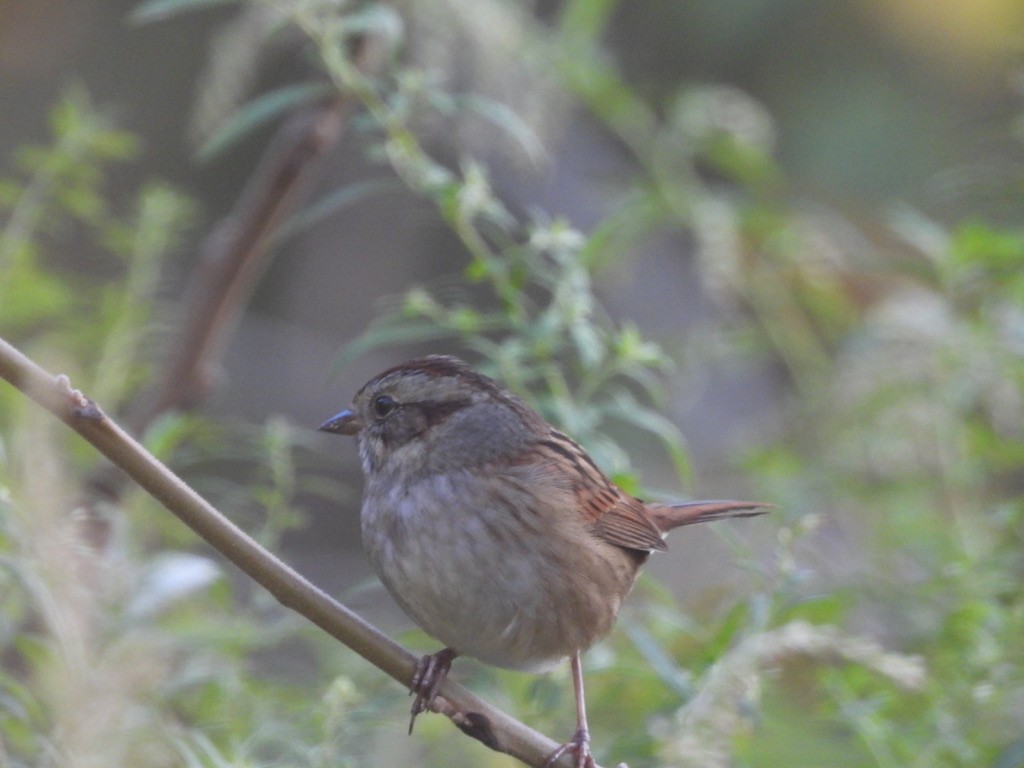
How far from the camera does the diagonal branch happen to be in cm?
121

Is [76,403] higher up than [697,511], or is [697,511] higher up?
[697,511]

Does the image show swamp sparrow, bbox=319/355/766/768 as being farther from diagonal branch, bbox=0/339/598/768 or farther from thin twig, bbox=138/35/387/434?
thin twig, bbox=138/35/387/434

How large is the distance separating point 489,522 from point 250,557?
24.1 inches

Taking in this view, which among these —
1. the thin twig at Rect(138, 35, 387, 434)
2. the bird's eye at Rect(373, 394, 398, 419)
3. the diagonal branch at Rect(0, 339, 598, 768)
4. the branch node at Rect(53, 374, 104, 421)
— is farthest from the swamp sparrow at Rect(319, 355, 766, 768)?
the branch node at Rect(53, 374, 104, 421)

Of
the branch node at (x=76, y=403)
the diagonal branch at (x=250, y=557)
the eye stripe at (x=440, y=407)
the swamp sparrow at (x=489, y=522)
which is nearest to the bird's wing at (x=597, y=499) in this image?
the swamp sparrow at (x=489, y=522)

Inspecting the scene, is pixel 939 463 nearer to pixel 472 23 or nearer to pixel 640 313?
pixel 472 23

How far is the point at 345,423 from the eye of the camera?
2.10 metres

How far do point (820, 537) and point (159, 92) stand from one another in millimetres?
3080

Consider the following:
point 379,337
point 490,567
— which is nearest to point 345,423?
point 379,337

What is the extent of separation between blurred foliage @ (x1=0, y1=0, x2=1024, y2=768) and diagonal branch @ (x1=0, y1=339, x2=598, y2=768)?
62mm

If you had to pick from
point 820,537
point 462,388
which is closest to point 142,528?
point 462,388

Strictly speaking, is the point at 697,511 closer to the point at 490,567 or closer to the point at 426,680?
the point at 490,567

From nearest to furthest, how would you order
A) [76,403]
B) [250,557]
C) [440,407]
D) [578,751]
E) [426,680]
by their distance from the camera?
[76,403]
[250,557]
[426,680]
[578,751]
[440,407]

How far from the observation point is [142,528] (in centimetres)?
212
